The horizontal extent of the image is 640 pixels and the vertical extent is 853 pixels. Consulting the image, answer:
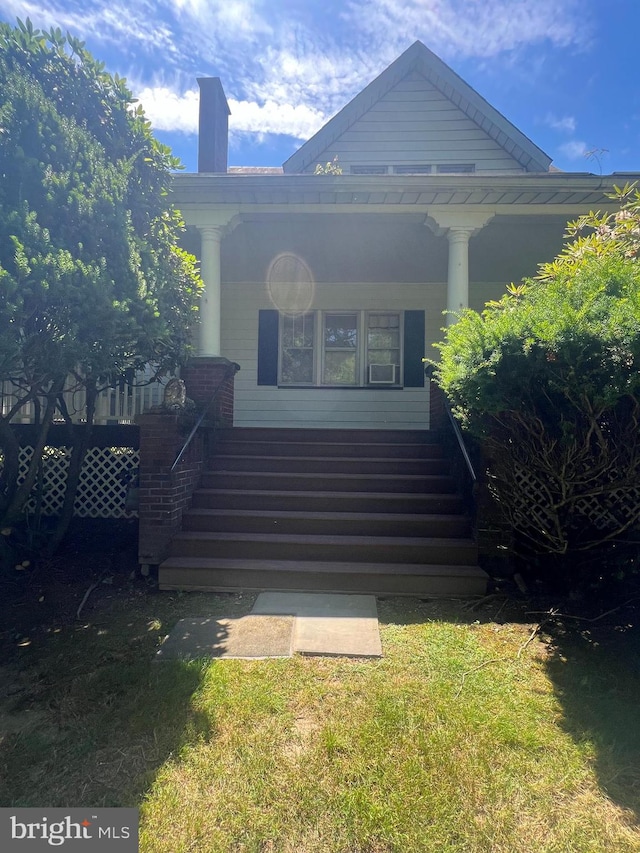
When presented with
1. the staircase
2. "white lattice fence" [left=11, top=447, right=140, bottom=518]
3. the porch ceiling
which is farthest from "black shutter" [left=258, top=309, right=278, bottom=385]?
"white lattice fence" [left=11, top=447, right=140, bottom=518]

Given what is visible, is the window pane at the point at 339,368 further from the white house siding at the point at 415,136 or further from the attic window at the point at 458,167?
the attic window at the point at 458,167

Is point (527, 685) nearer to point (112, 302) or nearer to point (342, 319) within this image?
point (112, 302)

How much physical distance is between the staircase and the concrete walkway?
1.04 ft

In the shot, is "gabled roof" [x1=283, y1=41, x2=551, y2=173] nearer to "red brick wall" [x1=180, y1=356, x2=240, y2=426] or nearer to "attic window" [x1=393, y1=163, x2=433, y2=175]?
"attic window" [x1=393, y1=163, x2=433, y2=175]

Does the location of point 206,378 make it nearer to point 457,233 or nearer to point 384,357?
point 384,357

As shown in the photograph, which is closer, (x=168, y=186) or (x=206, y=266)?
(x=168, y=186)

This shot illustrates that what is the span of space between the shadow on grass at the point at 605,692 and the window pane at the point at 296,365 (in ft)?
18.5

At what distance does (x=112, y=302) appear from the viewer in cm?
304

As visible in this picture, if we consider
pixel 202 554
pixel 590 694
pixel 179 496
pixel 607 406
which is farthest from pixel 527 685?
pixel 179 496

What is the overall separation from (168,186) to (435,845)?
4.51 metres

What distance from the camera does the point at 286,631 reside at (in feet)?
10.0

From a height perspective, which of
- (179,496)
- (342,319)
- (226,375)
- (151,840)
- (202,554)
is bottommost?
(151,840)

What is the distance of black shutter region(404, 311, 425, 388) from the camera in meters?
7.65

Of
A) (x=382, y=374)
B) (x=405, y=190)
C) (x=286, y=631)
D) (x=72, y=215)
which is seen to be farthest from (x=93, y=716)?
(x=382, y=374)
